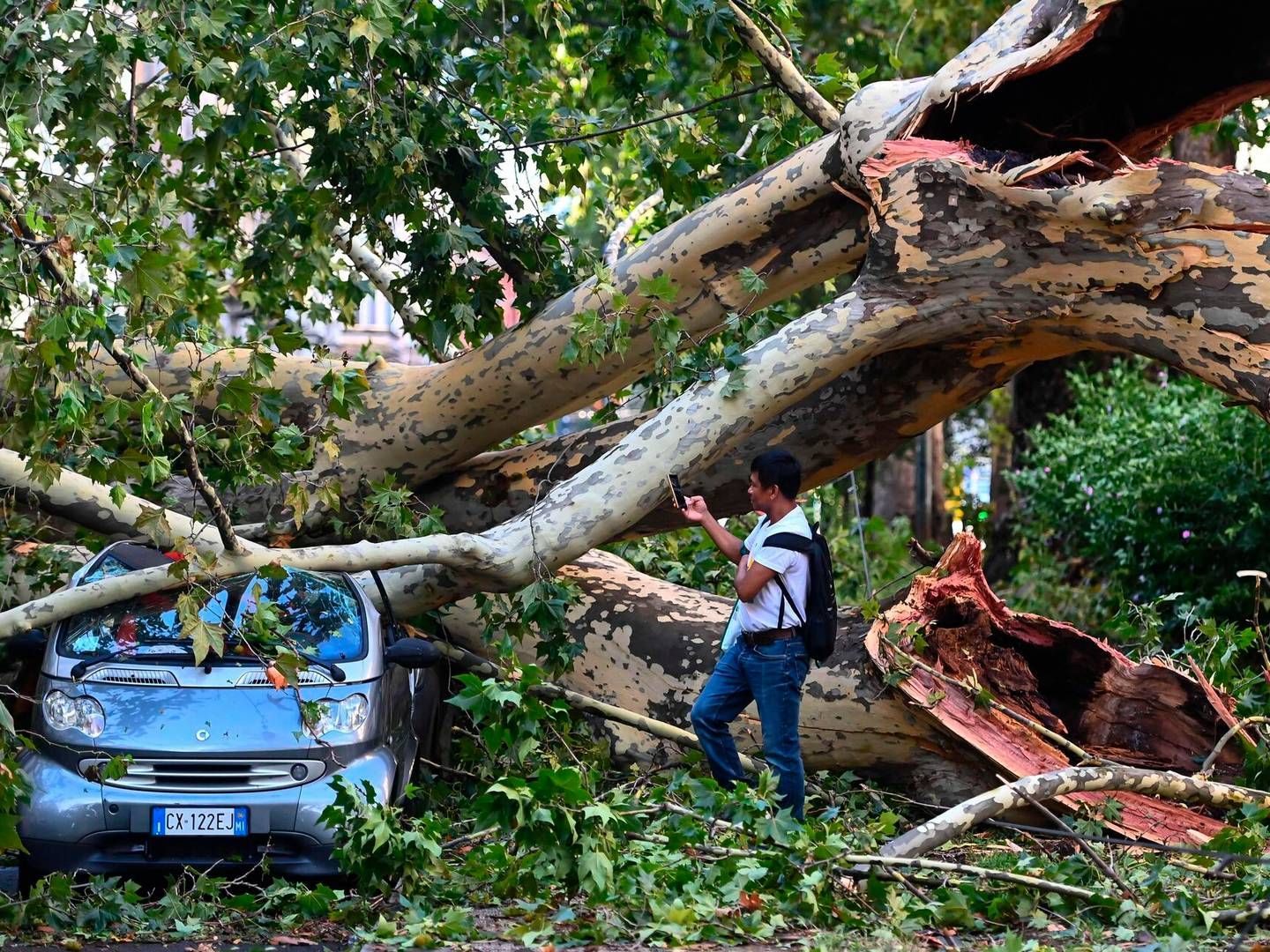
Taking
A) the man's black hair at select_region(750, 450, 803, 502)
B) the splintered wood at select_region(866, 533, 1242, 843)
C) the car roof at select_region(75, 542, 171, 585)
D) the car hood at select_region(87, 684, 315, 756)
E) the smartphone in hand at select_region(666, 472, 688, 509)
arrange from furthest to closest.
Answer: the splintered wood at select_region(866, 533, 1242, 843) < the car roof at select_region(75, 542, 171, 585) < the smartphone in hand at select_region(666, 472, 688, 509) < the man's black hair at select_region(750, 450, 803, 502) < the car hood at select_region(87, 684, 315, 756)

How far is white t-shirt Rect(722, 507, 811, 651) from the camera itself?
20.1 feet

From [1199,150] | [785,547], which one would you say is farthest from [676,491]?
[1199,150]

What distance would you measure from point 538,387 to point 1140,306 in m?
3.15

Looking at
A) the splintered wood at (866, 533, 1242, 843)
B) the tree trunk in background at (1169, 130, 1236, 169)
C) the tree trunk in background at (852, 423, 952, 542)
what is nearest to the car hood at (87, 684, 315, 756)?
the splintered wood at (866, 533, 1242, 843)

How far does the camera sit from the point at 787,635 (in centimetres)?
620

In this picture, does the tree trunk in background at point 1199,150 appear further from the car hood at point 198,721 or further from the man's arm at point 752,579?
the car hood at point 198,721

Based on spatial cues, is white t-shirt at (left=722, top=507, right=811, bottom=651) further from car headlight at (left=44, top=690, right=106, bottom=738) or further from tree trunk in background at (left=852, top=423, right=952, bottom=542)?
tree trunk in background at (left=852, top=423, right=952, bottom=542)

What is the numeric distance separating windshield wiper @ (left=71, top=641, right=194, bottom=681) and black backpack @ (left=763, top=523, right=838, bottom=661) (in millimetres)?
2471

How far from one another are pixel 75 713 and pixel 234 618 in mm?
768

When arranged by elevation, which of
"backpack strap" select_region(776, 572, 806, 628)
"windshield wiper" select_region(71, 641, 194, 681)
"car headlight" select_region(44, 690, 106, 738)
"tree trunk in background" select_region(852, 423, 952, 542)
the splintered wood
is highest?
"backpack strap" select_region(776, 572, 806, 628)

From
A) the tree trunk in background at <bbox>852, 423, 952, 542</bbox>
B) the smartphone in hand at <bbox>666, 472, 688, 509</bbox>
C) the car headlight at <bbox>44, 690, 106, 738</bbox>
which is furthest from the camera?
the tree trunk in background at <bbox>852, 423, 952, 542</bbox>

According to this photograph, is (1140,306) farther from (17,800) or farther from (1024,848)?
(17,800)

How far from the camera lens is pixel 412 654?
6492 mm

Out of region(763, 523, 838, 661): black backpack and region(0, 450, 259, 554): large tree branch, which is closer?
region(763, 523, 838, 661): black backpack
